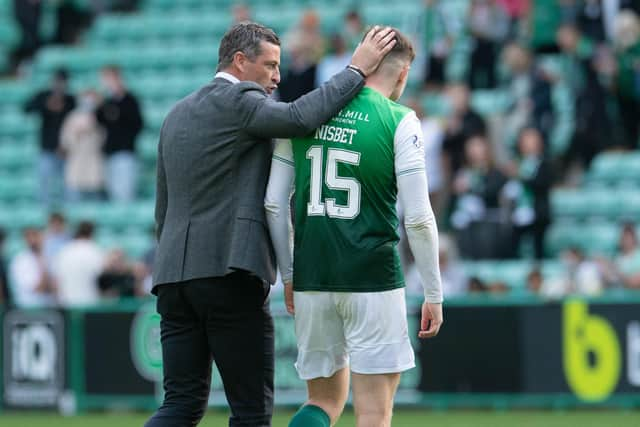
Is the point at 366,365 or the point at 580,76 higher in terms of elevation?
the point at 580,76

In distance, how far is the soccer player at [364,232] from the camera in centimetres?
651

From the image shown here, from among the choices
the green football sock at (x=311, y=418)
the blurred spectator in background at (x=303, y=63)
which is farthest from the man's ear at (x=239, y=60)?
the blurred spectator in background at (x=303, y=63)

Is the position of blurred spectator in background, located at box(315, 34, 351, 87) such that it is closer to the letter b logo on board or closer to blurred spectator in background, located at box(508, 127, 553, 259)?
blurred spectator in background, located at box(508, 127, 553, 259)

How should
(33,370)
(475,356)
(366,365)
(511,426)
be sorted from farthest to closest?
1. (33,370)
2. (475,356)
3. (511,426)
4. (366,365)

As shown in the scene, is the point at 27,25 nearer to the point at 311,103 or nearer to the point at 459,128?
the point at 459,128

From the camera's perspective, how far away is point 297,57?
15.7 meters

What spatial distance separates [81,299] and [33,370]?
1.32 metres

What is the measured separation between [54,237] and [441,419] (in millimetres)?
6199

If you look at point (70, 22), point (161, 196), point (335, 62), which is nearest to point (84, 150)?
point (335, 62)

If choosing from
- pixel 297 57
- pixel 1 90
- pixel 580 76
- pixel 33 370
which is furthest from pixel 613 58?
pixel 1 90

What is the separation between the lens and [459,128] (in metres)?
15.1

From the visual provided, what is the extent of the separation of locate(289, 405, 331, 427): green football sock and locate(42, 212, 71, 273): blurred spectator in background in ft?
33.3

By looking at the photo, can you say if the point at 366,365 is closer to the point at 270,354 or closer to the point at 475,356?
the point at 270,354

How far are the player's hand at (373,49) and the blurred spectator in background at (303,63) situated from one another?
8280 mm
